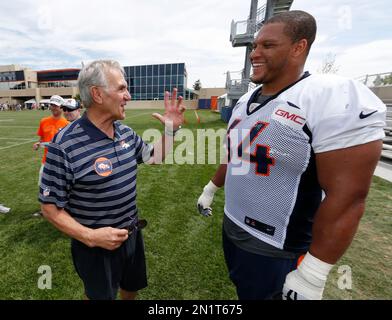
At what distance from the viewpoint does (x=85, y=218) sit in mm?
1744

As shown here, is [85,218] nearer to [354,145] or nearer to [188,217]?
[354,145]

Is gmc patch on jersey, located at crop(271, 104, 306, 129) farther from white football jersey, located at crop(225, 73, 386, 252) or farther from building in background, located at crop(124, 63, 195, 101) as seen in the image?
building in background, located at crop(124, 63, 195, 101)

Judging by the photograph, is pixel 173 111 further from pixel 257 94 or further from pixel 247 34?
pixel 247 34

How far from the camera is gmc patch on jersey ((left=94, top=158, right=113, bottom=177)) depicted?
1.67m

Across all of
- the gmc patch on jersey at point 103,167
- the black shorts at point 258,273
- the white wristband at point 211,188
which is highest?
the gmc patch on jersey at point 103,167

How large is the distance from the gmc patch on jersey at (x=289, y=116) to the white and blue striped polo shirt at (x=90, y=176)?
3.88 ft

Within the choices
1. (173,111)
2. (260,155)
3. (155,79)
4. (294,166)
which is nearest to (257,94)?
(260,155)

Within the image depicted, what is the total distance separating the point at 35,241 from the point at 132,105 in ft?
176

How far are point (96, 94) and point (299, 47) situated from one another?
1.37 m

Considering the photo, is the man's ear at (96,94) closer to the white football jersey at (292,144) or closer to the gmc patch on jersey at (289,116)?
the white football jersey at (292,144)

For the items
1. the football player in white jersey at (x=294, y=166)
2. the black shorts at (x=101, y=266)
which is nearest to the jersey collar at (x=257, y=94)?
the football player in white jersey at (x=294, y=166)

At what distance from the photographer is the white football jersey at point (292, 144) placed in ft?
3.47

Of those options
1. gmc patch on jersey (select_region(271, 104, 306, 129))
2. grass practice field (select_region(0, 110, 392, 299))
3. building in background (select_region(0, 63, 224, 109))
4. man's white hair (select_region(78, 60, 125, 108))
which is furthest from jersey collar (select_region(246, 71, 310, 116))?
building in background (select_region(0, 63, 224, 109))

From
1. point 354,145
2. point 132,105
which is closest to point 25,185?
point 354,145
